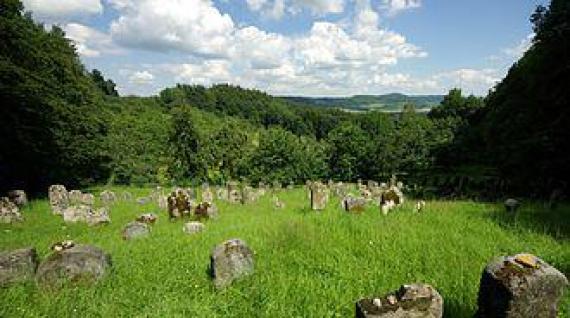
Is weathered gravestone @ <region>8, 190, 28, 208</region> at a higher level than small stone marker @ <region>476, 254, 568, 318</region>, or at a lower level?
lower

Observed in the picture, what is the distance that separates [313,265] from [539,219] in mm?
7338

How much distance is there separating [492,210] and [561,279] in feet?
32.0

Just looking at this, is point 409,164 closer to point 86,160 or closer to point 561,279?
point 86,160

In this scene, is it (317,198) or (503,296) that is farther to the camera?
(317,198)

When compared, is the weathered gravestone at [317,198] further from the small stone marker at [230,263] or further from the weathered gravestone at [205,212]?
the small stone marker at [230,263]

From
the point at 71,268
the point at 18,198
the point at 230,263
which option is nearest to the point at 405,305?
the point at 230,263

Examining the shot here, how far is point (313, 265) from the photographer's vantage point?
34.3ft

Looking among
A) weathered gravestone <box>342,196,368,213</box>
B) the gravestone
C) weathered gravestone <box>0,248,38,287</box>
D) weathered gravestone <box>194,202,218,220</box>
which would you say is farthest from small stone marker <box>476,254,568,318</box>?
weathered gravestone <box>194,202,218,220</box>

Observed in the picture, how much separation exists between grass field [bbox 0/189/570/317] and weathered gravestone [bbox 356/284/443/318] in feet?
3.15

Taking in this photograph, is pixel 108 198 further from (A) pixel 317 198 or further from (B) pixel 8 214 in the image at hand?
(A) pixel 317 198

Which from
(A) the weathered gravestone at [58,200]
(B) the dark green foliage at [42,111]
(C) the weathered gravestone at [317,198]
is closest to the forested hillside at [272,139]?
(B) the dark green foliage at [42,111]

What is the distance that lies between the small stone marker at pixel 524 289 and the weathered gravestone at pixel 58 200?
23128 mm

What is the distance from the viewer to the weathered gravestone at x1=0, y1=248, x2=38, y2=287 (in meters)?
10.2

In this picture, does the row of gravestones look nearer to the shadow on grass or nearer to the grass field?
the grass field
